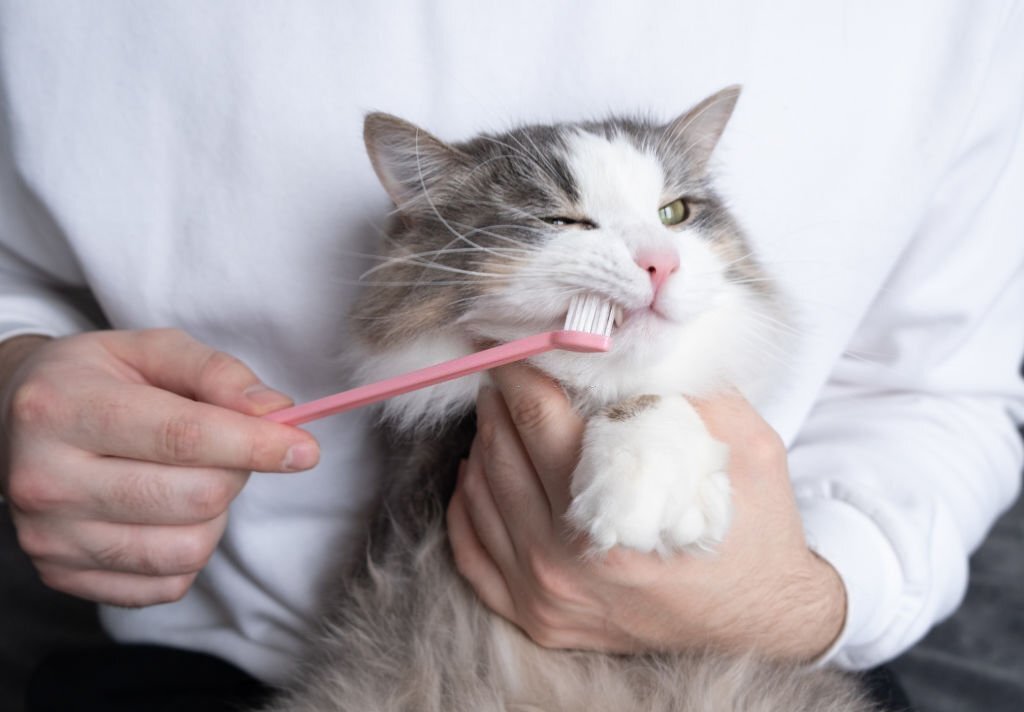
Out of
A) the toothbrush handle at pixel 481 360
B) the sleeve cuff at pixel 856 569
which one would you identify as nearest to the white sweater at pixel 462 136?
the sleeve cuff at pixel 856 569

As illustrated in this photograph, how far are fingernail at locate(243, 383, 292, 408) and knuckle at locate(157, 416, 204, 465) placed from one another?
87mm

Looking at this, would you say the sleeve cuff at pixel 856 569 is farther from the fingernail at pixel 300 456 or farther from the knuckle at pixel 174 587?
the knuckle at pixel 174 587

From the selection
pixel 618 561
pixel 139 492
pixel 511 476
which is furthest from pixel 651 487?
pixel 139 492

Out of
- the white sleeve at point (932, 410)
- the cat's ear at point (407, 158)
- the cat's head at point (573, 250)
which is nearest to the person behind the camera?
the cat's head at point (573, 250)

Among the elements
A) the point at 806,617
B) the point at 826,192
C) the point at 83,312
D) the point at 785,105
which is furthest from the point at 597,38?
the point at 83,312

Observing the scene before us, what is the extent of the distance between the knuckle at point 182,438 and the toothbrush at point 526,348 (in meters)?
0.19

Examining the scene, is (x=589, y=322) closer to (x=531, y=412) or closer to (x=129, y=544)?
(x=531, y=412)

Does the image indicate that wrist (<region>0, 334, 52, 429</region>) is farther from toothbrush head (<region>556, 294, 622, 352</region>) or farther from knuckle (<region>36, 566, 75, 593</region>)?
toothbrush head (<region>556, 294, 622, 352</region>)

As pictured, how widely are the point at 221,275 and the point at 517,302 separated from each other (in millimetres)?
623

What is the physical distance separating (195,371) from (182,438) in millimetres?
150

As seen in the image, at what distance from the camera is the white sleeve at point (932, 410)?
1.35 metres

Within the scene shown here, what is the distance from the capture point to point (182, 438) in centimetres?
104

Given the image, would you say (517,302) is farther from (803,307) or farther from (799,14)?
(799,14)

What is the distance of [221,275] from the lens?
4.42 feet
